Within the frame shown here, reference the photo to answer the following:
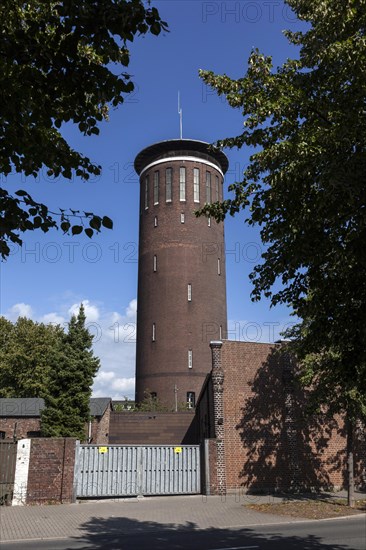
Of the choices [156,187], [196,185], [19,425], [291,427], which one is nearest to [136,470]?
[291,427]

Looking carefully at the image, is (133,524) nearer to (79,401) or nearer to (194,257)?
(79,401)

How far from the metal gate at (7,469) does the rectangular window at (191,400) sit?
82.4ft

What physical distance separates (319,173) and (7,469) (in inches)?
640

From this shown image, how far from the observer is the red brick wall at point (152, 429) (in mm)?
31688

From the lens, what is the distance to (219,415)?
22.9 metres

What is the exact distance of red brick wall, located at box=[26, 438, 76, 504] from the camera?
60.5 feet

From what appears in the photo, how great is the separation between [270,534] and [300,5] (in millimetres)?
11939

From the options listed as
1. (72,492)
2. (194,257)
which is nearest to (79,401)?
(72,492)

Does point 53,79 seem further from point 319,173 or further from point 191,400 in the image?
point 191,400

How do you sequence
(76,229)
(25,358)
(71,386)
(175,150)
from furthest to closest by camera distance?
(175,150) → (25,358) → (71,386) → (76,229)

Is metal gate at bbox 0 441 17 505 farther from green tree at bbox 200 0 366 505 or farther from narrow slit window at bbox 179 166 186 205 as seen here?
narrow slit window at bbox 179 166 186 205

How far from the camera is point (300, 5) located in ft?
30.6

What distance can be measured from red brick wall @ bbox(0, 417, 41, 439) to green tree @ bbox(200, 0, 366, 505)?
28.8 meters

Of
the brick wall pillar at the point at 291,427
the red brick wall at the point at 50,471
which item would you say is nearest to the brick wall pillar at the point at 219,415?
the brick wall pillar at the point at 291,427
